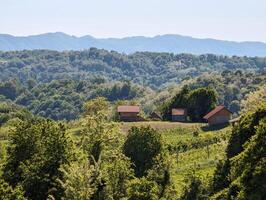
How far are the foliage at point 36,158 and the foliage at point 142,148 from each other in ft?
36.3

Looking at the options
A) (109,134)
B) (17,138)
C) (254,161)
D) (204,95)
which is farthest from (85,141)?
(204,95)

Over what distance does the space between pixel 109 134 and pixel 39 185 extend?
11.9 metres

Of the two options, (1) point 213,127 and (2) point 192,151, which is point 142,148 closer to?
(2) point 192,151

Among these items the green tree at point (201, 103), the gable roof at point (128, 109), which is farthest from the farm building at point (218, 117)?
the gable roof at point (128, 109)

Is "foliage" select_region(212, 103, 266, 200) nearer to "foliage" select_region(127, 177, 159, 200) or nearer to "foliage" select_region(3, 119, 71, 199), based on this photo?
"foliage" select_region(127, 177, 159, 200)

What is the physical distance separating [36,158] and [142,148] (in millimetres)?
17064

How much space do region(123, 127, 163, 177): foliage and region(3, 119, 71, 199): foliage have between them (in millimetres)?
11059

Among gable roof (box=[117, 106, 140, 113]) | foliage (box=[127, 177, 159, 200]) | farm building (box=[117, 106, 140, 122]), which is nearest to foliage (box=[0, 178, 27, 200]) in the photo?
foliage (box=[127, 177, 159, 200])

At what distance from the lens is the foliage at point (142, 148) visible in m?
59.1

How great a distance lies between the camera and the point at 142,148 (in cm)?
5981

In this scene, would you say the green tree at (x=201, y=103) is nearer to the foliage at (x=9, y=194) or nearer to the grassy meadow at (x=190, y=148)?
the grassy meadow at (x=190, y=148)

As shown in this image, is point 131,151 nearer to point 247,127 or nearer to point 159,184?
point 159,184

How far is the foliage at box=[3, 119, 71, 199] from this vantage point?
44.5m

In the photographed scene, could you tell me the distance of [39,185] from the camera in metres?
44.6
